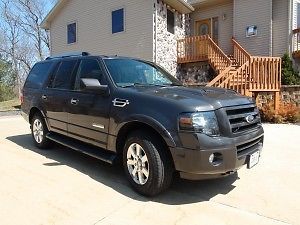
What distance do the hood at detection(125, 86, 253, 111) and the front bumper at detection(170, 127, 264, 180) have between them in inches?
15.0

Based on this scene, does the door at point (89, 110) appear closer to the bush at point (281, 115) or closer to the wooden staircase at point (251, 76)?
the wooden staircase at point (251, 76)

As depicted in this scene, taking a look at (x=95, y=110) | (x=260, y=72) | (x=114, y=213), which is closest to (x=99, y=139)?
(x=95, y=110)

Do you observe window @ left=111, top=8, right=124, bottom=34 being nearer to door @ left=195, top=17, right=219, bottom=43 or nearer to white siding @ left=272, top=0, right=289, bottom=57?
door @ left=195, top=17, right=219, bottom=43

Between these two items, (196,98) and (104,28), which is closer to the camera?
(196,98)

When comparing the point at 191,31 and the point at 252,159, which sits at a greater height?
the point at 191,31

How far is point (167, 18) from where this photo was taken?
54.8 ft

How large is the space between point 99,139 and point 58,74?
1.95m

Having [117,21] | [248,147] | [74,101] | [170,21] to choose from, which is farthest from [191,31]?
[248,147]

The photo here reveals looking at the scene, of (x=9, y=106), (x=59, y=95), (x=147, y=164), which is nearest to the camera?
(x=147, y=164)

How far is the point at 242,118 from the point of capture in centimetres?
429

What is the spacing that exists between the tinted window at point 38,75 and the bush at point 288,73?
427 inches

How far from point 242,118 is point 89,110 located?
2.23 meters

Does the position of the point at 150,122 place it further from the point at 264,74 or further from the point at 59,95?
the point at 264,74

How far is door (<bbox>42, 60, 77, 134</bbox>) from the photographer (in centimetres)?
579
